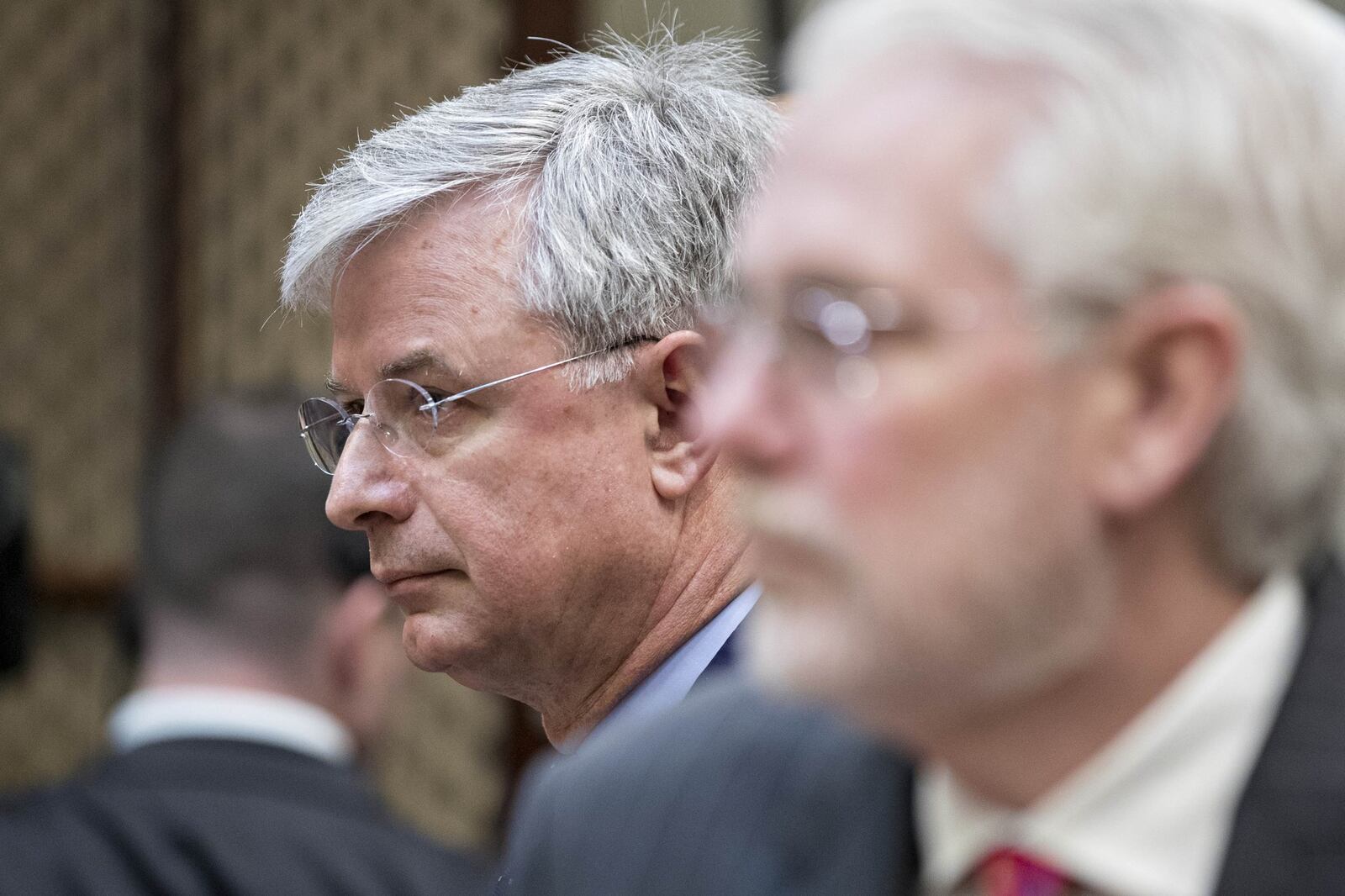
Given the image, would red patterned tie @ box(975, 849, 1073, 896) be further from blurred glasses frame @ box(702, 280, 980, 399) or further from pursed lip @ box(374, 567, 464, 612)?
pursed lip @ box(374, 567, 464, 612)

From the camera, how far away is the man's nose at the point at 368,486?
2031 millimetres

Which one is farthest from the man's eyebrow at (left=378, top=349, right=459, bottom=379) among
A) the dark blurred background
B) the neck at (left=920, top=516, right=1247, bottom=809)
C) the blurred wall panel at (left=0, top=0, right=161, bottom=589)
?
Answer: the blurred wall panel at (left=0, top=0, right=161, bottom=589)

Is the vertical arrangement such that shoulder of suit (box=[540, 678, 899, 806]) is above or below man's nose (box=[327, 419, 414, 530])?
above

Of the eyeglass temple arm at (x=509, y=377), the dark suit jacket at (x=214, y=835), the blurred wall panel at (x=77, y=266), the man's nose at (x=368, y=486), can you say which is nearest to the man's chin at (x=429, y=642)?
the man's nose at (x=368, y=486)

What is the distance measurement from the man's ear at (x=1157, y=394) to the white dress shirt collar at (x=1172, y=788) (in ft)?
0.42

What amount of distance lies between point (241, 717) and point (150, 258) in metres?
3.13

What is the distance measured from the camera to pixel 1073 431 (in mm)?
1069

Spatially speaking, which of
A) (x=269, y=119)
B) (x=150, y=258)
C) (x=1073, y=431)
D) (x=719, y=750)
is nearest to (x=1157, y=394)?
(x=1073, y=431)

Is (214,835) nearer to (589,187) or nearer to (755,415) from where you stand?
(589,187)

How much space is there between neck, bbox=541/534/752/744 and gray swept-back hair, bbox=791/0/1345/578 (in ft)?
3.22

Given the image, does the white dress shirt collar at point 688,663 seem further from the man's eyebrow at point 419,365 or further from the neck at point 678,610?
the man's eyebrow at point 419,365

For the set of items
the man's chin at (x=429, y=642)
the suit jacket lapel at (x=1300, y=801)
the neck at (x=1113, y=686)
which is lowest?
the man's chin at (x=429, y=642)

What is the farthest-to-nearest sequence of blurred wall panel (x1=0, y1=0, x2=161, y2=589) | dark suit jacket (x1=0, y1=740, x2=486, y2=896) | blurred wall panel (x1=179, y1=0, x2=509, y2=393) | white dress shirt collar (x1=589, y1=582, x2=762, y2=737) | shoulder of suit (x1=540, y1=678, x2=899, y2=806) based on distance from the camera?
blurred wall panel (x1=0, y1=0, x2=161, y2=589) → blurred wall panel (x1=179, y1=0, x2=509, y2=393) → dark suit jacket (x1=0, y1=740, x2=486, y2=896) → white dress shirt collar (x1=589, y1=582, x2=762, y2=737) → shoulder of suit (x1=540, y1=678, x2=899, y2=806)

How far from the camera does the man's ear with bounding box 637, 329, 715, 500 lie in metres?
2.03
